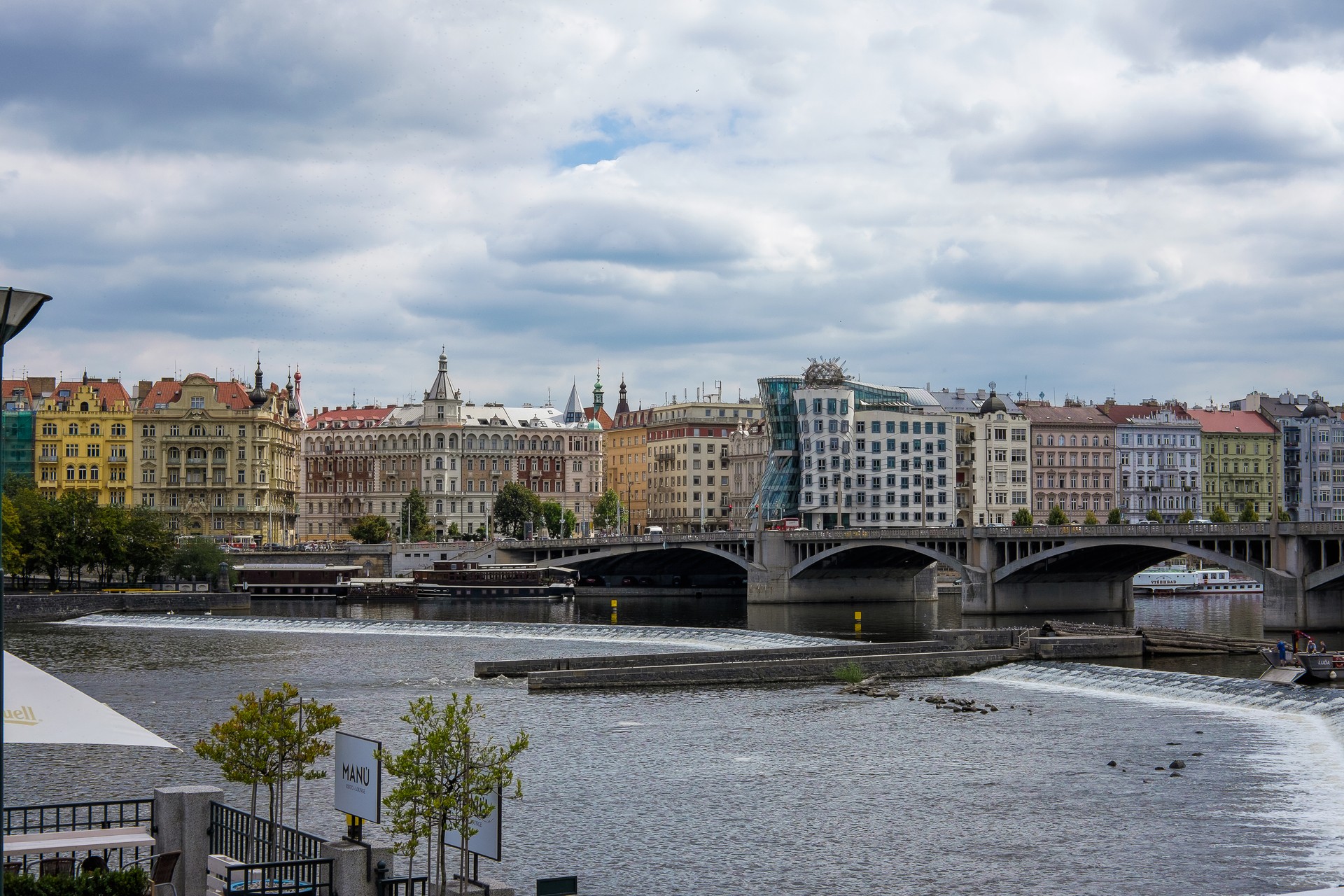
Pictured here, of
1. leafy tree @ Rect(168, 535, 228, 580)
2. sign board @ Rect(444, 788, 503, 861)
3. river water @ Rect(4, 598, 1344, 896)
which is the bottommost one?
river water @ Rect(4, 598, 1344, 896)

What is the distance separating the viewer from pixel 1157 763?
4800 centimetres

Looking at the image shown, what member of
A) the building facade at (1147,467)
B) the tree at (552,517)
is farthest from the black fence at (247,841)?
the building facade at (1147,467)

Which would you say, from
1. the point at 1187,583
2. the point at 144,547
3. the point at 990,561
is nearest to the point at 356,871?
the point at 990,561

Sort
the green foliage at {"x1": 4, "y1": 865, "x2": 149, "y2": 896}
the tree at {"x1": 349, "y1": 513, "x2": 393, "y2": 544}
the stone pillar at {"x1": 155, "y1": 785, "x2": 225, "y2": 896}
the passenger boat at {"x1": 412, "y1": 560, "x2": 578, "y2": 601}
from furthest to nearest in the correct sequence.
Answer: the tree at {"x1": 349, "y1": 513, "x2": 393, "y2": 544}, the passenger boat at {"x1": 412, "y1": 560, "x2": 578, "y2": 601}, the stone pillar at {"x1": 155, "y1": 785, "x2": 225, "y2": 896}, the green foliage at {"x1": 4, "y1": 865, "x2": 149, "y2": 896}

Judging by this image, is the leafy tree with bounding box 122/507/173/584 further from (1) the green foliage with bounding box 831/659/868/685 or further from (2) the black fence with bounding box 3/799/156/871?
(2) the black fence with bounding box 3/799/156/871

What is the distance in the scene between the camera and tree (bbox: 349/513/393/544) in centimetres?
18662

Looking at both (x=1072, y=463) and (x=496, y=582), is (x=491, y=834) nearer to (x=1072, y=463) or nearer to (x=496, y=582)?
(x=496, y=582)

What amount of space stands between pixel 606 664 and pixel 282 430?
12967cm

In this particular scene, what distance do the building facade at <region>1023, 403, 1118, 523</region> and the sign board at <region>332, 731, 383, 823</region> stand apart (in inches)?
6820

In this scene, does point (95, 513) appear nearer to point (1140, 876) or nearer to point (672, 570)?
point (672, 570)

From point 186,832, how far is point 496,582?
126 m

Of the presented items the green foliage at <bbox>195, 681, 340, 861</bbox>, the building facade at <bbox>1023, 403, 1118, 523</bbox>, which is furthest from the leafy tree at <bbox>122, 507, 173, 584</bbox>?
the green foliage at <bbox>195, 681, 340, 861</bbox>

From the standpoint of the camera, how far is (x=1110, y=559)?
113 metres

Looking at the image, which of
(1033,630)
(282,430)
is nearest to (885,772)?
(1033,630)
